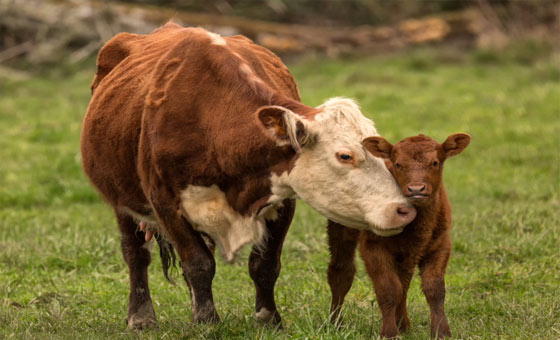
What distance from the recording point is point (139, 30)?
1784 centimetres

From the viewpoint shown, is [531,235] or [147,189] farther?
[531,235]

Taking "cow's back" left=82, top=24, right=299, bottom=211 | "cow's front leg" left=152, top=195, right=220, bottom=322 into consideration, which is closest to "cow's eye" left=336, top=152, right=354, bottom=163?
"cow's back" left=82, top=24, right=299, bottom=211

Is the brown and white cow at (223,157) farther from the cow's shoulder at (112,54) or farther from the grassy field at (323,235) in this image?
the grassy field at (323,235)

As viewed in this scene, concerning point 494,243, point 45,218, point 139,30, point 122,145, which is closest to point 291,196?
point 122,145

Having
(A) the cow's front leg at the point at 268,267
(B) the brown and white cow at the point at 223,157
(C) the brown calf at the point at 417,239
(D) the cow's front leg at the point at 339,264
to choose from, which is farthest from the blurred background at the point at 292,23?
(C) the brown calf at the point at 417,239

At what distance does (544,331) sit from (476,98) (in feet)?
32.5

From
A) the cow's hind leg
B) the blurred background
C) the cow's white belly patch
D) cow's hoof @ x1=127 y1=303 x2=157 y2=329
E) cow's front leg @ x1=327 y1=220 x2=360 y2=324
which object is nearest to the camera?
the cow's white belly patch

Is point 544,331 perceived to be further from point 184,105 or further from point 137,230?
point 137,230

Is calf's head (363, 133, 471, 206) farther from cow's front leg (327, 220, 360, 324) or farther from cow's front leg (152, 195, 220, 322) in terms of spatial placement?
cow's front leg (152, 195, 220, 322)

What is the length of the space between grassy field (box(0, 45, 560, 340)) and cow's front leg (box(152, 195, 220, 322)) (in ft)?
0.64

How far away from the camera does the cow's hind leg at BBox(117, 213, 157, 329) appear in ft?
21.0

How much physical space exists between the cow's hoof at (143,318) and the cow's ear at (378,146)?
7.22ft

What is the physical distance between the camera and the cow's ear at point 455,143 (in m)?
5.06

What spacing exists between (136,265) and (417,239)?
239 cm
